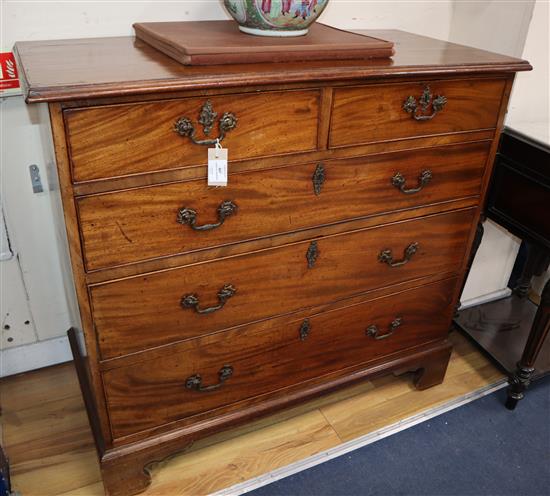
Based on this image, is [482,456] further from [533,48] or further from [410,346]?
[533,48]

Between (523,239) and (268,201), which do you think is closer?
(268,201)

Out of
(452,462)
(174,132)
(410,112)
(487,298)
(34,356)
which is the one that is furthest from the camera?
(487,298)

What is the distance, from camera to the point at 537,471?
1601 millimetres

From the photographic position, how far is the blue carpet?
1529 mm

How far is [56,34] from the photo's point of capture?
1.37m

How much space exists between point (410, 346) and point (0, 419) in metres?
1.27

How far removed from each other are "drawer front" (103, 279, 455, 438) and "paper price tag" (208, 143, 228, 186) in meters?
0.41

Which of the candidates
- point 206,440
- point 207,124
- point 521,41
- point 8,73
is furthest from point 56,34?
point 521,41

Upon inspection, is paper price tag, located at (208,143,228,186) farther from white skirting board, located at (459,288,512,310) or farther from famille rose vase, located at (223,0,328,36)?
white skirting board, located at (459,288,512,310)

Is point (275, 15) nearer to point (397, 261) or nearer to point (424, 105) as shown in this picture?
point (424, 105)

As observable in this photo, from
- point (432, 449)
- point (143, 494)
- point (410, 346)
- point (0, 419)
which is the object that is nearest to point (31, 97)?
point (143, 494)

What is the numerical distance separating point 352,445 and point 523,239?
2.64 feet

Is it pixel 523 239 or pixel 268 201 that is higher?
pixel 268 201

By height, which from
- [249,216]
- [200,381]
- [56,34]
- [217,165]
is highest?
[56,34]
